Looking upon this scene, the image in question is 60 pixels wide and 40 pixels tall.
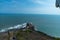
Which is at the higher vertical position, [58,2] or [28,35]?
[58,2]

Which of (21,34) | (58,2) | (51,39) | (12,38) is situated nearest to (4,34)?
(21,34)

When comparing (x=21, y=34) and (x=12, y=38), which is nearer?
(x=12, y=38)

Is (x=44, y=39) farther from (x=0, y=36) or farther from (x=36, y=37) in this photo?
(x=0, y=36)

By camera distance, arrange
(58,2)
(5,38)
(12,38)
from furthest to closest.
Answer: (5,38) < (12,38) < (58,2)

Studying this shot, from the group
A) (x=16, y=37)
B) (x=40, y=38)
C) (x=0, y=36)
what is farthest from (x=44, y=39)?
(x=0, y=36)

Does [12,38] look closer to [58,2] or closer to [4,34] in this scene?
→ [4,34]

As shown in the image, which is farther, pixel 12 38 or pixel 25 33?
pixel 25 33

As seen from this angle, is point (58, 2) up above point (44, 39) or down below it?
above

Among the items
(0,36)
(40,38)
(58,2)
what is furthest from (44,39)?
(58,2)

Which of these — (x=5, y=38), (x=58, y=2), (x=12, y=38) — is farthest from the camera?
(x=5, y=38)
